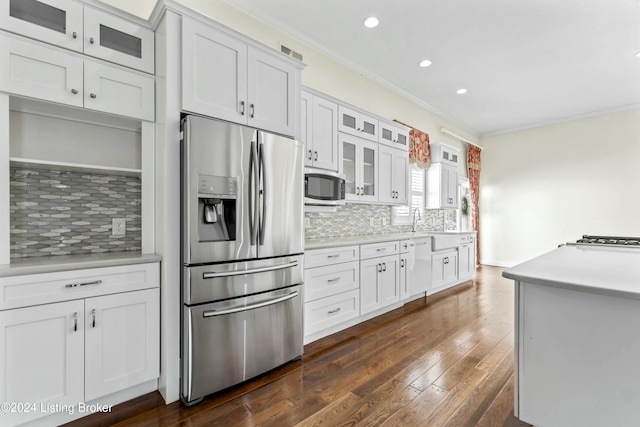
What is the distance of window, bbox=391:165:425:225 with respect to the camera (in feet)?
15.2

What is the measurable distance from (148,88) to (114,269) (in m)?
1.20

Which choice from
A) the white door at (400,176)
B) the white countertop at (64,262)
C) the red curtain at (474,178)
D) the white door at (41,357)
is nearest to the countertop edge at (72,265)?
the white countertop at (64,262)

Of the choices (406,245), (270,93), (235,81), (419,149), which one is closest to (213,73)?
(235,81)

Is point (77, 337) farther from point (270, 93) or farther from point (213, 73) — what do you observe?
point (270, 93)

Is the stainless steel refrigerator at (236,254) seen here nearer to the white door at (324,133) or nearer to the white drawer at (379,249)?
the white door at (324,133)

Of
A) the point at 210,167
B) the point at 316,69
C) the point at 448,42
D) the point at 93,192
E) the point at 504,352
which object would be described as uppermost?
the point at 448,42

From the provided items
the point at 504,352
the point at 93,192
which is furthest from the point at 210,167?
the point at 504,352

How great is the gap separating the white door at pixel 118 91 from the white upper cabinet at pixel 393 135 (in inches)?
105

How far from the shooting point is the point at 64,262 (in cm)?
161

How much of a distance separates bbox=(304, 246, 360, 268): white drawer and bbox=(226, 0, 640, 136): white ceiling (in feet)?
7.60

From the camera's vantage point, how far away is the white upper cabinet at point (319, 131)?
2893mm

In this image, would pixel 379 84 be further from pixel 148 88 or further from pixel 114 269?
pixel 114 269

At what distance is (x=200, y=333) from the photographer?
5.93ft

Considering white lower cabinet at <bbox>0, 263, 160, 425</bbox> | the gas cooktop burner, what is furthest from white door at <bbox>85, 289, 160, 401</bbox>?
the gas cooktop burner
